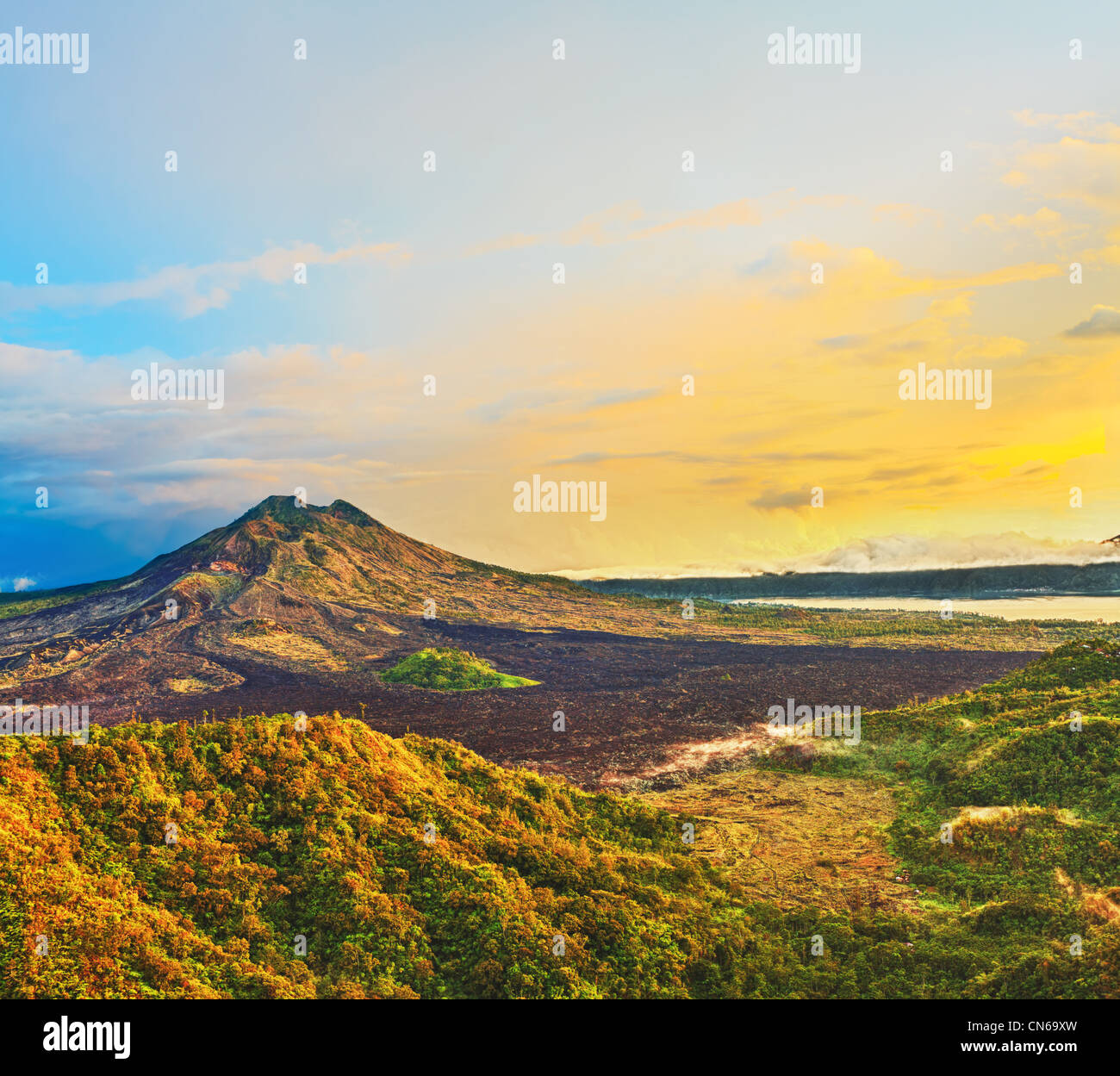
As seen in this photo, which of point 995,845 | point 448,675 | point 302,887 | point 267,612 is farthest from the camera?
point 267,612

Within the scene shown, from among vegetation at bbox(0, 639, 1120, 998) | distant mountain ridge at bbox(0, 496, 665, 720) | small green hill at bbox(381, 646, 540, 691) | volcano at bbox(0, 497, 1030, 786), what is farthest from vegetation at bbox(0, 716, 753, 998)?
small green hill at bbox(381, 646, 540, 691)

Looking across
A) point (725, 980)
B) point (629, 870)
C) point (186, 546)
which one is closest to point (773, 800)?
point (629, 870)

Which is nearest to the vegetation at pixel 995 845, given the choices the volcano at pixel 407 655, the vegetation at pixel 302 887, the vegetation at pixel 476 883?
the vegetation at pixel 476 883

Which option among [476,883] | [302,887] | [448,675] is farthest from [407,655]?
[476,883]

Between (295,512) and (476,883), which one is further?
(295,512)

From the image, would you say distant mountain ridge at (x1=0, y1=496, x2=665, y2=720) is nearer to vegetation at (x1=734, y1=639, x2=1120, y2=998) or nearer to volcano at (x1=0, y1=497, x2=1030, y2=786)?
volcano at (x1=0, y1=497, x2=1030, y2=786)

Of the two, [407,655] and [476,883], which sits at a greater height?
[407,655]

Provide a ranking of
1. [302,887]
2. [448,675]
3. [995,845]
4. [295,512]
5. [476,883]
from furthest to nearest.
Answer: [295,512] < [448,675] < [995,845] < [476,883] < [302,887]

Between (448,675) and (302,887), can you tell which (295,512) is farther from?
(302,887)

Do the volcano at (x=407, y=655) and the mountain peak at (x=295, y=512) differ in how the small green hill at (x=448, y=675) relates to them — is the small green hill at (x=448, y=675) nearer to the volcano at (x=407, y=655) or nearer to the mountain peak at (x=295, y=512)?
the volcano at (x=407, y=655)
